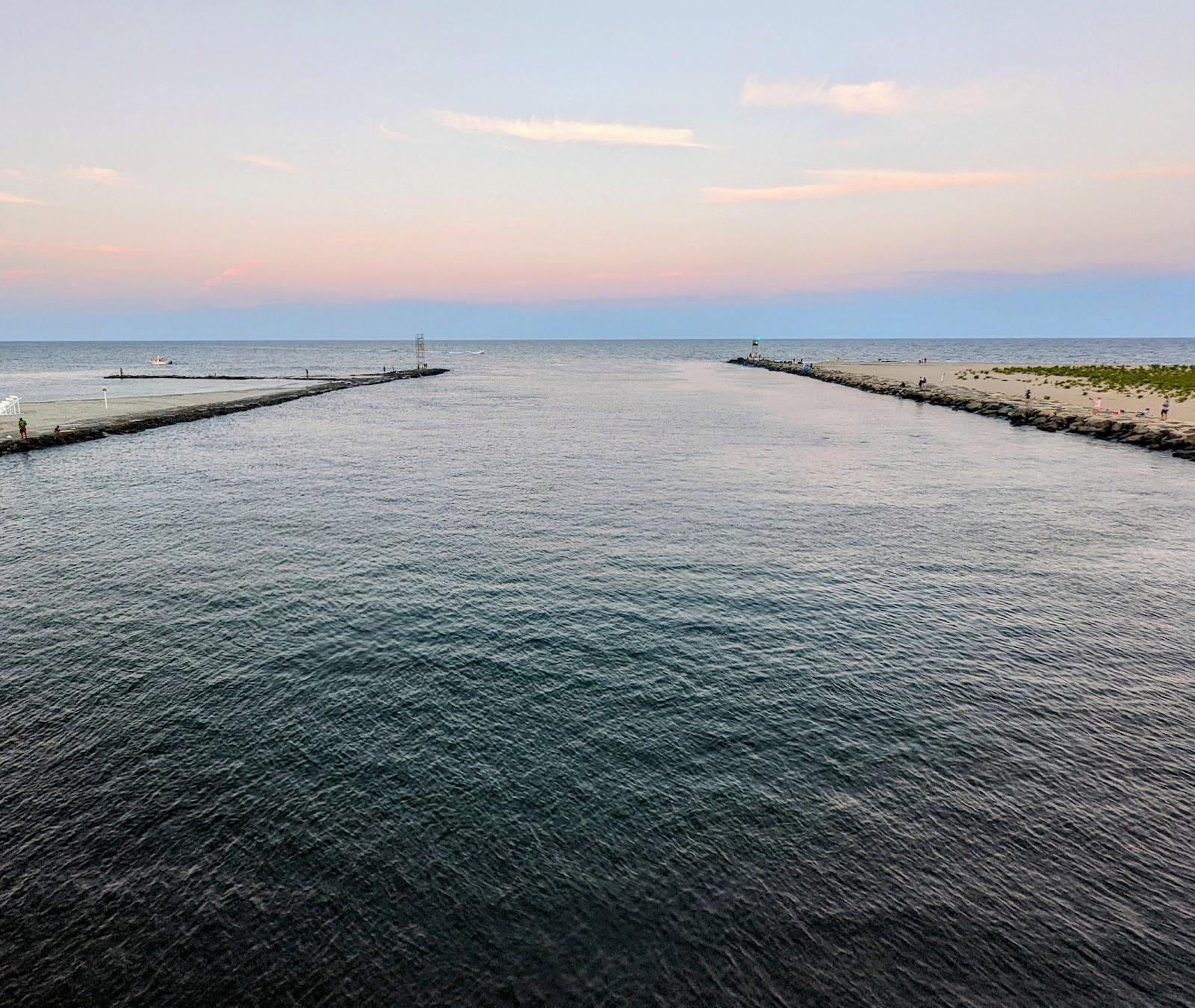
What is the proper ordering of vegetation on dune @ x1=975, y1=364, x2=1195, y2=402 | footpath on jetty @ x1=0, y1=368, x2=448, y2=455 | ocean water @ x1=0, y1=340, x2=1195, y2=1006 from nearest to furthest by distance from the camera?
ocean water @ x1=0, y1=340, x2=1195, y2=1006, footpath on jetty @ x1=0, y1=368, x2=448, y2=455, vegetation on dune @ x1=975, y1=364, x2=1195, y2=402

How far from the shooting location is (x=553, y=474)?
6175 cm

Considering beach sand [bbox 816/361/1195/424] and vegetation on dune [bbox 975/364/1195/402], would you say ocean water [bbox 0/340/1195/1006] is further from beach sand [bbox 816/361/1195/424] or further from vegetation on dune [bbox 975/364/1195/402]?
vegetation on dune [bbox 975/364/1195/402]

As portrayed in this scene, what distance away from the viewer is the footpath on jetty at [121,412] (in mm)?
73750

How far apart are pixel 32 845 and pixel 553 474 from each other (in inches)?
1871

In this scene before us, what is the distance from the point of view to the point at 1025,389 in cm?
12644

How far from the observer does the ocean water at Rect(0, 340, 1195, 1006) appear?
558 inches

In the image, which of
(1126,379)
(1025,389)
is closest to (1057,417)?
(1025,389)

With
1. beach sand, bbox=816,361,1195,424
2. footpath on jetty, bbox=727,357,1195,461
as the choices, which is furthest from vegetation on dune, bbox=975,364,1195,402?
footpath on jetty, bbox=727,357,1195,461

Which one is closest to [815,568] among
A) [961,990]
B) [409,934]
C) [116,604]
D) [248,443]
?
[961,990]

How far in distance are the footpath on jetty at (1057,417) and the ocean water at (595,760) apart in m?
35.4

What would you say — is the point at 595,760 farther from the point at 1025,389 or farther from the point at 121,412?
the point at 1025,389

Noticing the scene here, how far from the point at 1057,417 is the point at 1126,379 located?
4848 centimetres

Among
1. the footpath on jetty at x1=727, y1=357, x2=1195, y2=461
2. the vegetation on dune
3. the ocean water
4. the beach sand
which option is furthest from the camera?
the vegetation on dune

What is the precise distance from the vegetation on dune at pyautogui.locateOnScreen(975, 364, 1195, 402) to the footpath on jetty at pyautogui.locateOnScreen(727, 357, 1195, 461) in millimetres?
14975
